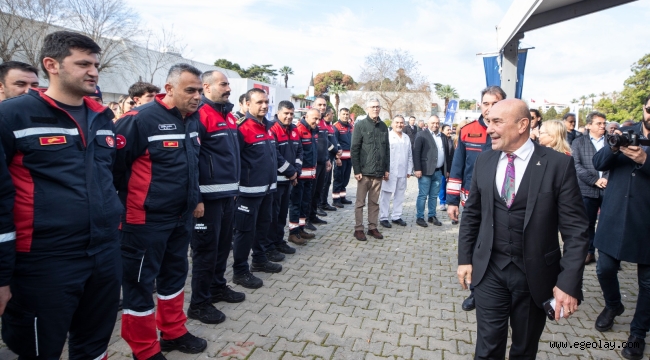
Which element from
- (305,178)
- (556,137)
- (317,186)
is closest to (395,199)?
(317,186)

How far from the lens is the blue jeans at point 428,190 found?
8.39 m

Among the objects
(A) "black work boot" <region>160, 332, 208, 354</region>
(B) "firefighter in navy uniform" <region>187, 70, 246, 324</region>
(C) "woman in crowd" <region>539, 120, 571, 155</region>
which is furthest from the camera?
(C) "woman in crowd" <region>539, 120, 571, 155</region>

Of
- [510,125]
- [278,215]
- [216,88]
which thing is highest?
[216,88]

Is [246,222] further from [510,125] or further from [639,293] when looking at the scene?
[639,293]

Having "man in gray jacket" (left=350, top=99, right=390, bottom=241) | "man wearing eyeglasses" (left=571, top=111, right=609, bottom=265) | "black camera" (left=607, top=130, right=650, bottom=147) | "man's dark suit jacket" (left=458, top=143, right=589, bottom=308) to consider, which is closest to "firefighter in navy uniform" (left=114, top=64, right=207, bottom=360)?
"man's dark suit jacket" (left=458, top=143, right=589, bottom=308)

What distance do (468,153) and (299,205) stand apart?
3.09 metres

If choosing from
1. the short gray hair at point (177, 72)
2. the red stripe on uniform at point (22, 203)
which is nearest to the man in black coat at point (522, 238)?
the short gray hair at point (177, 72)

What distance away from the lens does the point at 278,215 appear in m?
6.03

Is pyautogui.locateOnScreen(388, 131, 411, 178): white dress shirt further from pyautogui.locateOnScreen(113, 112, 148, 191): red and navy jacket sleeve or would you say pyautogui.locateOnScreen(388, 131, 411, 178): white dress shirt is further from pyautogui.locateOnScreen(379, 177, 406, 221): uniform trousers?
pyautogui.locateOnScreen(113, 112, 148, 191): red and navy jacket sleeve

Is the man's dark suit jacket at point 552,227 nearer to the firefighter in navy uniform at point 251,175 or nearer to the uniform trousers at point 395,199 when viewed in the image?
the firefighter in navy uniform at point 251,175

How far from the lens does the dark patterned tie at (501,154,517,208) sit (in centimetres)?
260

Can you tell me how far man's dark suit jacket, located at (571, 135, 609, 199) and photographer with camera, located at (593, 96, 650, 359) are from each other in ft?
5.52

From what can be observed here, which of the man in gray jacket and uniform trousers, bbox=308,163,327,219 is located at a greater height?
the man in gray jacket

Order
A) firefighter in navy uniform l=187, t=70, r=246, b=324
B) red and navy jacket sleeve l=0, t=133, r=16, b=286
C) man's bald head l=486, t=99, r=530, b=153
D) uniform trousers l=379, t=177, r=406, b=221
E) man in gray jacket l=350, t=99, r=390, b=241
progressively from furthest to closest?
uniform trousers l=379, t=177, r=406, b=221 < man in gray jacket l=350, t=99, r=390, b=241 < firefighter in navy uniform l=187, t=70, r=246, b=324 < man's bald head l=486, t=99, r=530, b=153 < red and navy jacket sleeve l=0, t=133, r=16, b=286
